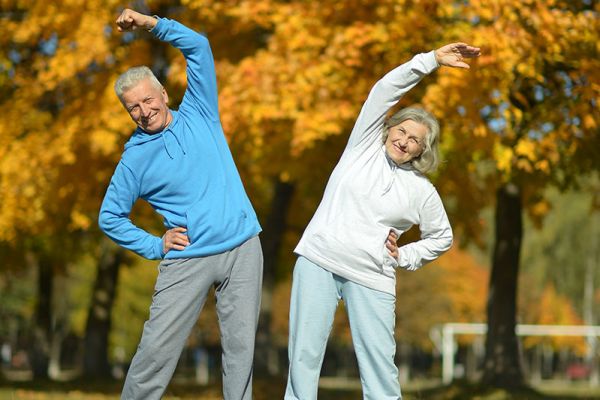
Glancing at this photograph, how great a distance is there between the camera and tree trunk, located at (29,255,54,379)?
25.0 m

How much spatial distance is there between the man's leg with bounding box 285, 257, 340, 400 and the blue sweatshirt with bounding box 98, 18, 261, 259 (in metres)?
0.36

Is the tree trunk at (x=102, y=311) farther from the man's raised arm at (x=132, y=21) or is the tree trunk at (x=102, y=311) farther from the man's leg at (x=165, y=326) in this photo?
the man's raised arm at (x=132, y=21)

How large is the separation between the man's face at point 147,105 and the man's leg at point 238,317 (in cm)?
70

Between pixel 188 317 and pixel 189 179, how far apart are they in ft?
2.16

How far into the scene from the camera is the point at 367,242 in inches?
205

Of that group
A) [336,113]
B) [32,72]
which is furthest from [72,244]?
[336,113]

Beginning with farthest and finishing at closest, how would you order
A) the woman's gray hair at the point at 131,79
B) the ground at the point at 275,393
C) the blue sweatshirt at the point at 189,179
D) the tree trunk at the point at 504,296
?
the tree trunk at the point at 504,296, the ground at the point at 275,393, the blue sweatshirt at the point at 189,179, the woman's gray hair at the point at 131,79

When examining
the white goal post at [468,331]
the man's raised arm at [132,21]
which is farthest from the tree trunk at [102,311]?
the white goal post at [468,331]

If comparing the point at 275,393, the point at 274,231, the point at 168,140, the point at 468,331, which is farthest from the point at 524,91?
the point at 468,331

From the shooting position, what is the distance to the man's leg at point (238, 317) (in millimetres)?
5062

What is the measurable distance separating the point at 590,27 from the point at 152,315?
6.64 metres

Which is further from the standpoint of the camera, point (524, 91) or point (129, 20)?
point (524, 91)

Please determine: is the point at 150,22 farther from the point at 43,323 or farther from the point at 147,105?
the point at 43,323

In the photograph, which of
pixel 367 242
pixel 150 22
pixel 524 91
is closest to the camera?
pixel 150 22
